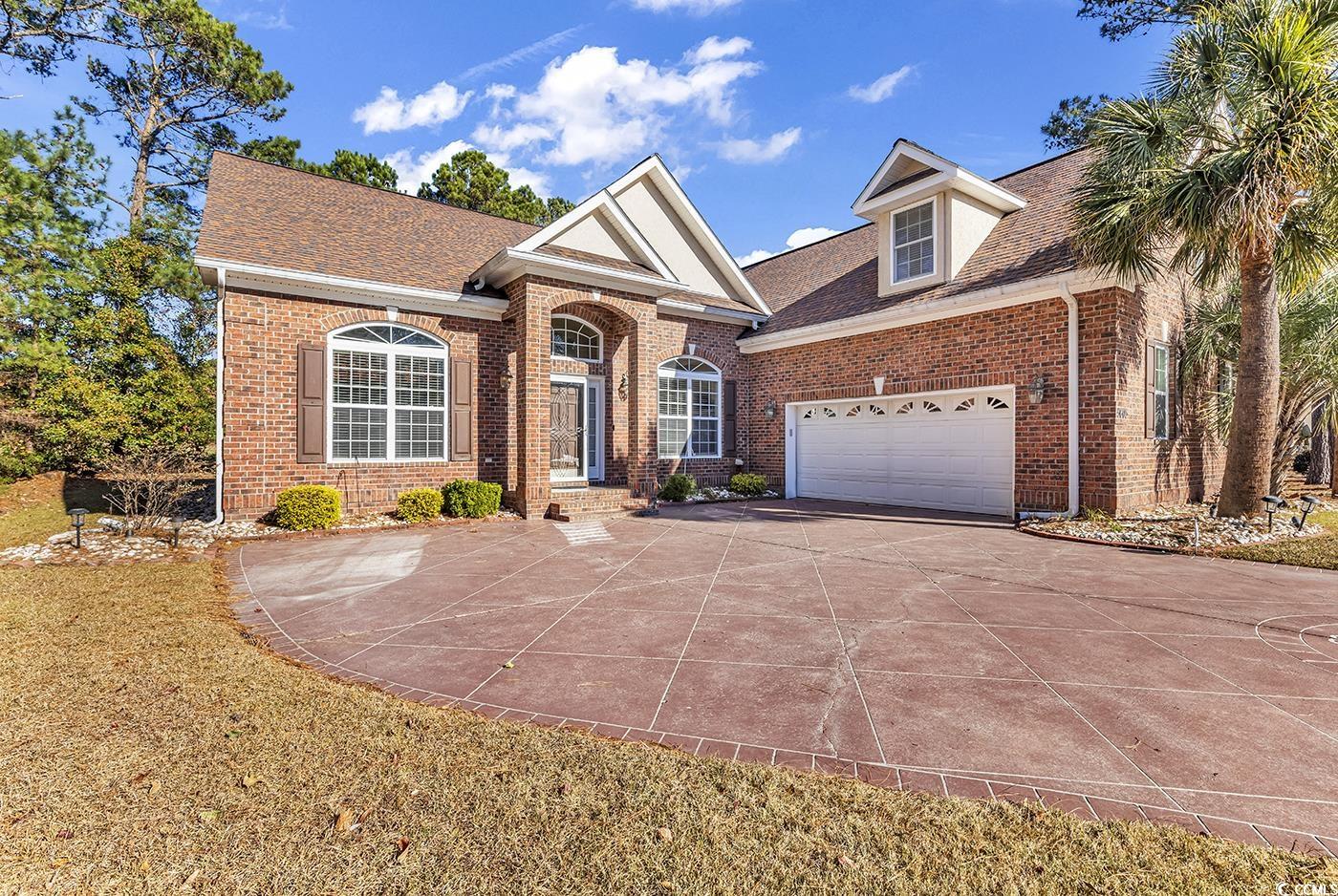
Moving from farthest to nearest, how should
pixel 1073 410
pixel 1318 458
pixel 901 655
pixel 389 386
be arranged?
1. pixel 1318 458
2. pixel 389 386
3. pixel 1073 410
4. pixel 901 655

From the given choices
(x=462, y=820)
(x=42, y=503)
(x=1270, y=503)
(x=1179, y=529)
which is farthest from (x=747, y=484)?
(x=42, y=503)

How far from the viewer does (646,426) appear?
486 inches

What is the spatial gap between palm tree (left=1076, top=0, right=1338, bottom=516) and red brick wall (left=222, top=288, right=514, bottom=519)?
11.9 meters

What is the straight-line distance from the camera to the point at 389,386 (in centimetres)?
1084

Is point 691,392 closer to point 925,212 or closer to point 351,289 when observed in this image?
point 925,212

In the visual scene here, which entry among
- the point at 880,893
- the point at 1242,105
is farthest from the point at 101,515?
the point at 1242,105

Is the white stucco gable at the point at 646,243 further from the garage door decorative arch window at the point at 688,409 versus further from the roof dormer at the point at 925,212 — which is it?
the roof dormer at the point at 925,212

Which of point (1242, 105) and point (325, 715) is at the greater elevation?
point (1242, 105)

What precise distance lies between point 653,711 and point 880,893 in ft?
5.13

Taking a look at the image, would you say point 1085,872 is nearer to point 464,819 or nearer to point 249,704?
point 464,819

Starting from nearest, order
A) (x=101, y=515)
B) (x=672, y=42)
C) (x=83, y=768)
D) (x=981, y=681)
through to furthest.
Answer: (x=83, y=768) → (x=981, y=681) → (x=101, y=515) → (x=672, y=42)

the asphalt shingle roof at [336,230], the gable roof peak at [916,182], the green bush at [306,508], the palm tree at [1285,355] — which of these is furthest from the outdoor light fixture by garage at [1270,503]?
the green bush at [306,508]

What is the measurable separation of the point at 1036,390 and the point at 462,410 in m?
10.4

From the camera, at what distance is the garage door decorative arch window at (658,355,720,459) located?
13.9 m
